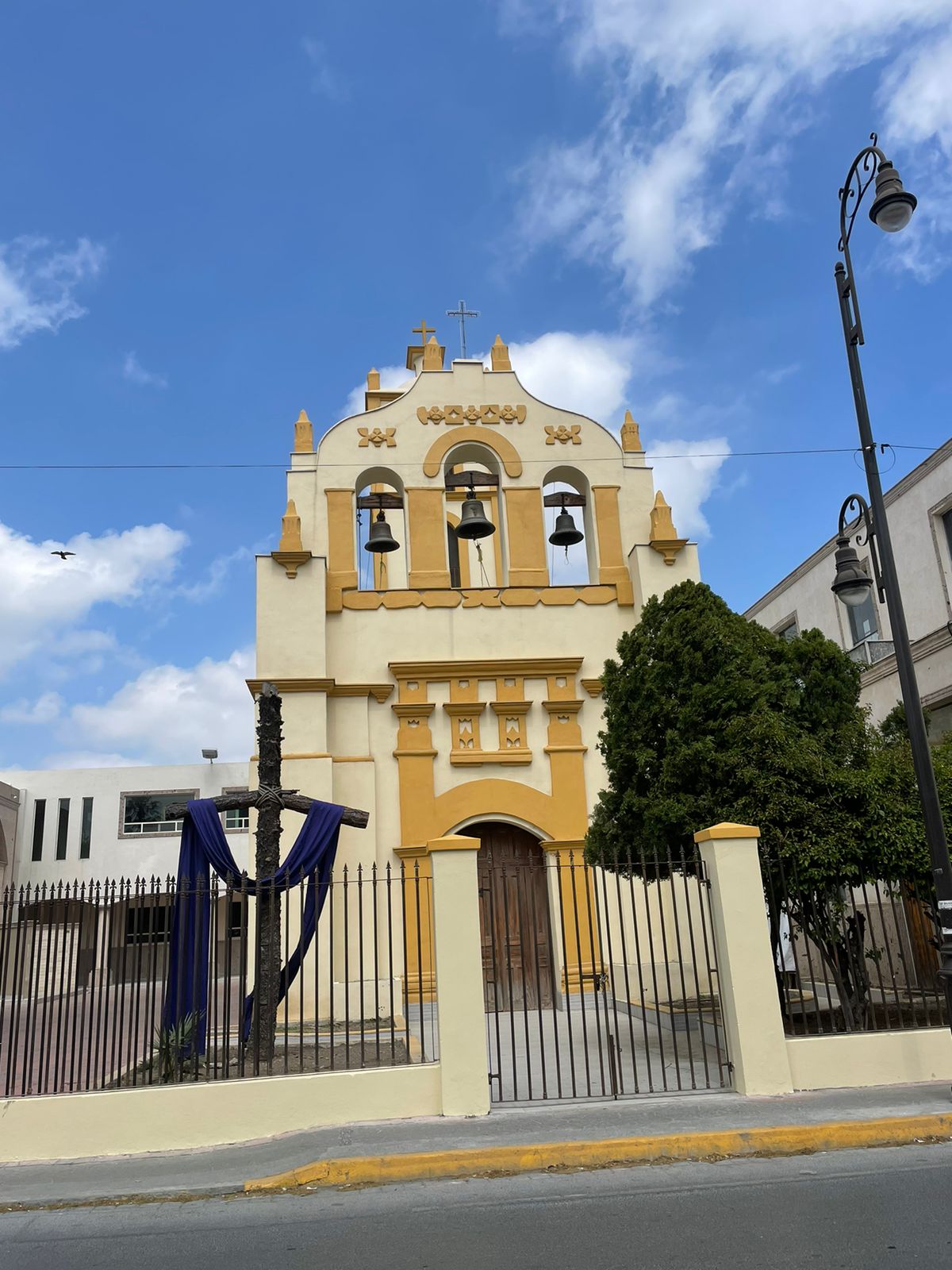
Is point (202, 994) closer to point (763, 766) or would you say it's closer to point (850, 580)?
point (763, 766)

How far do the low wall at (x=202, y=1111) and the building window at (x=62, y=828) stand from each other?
128 feet

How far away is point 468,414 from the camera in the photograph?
1716 centimetres

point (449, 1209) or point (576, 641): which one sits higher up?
point (576, 641)

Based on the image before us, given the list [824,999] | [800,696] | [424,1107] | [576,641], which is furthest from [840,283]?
[824,999]

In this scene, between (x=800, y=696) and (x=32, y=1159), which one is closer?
(x=32, y=1159)

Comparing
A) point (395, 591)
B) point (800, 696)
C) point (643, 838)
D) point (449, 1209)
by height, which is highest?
point (395, 591)

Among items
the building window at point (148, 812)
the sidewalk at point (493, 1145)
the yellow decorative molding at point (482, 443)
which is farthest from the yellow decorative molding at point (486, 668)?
the building window at point (148, 812)

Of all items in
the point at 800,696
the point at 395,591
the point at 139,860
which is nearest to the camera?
the point at 800,696

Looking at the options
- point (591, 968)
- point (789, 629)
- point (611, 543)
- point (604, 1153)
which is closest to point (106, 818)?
point (789, 629)

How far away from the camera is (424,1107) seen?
848 cm

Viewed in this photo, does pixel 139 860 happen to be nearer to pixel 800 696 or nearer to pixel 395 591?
pixel 395 591

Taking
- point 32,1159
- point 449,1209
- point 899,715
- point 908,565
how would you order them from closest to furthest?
point 449,1209, point 32,1159, point 899,715, point 908,565

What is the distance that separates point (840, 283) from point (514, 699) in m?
7.87

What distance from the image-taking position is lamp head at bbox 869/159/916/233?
349 inches
